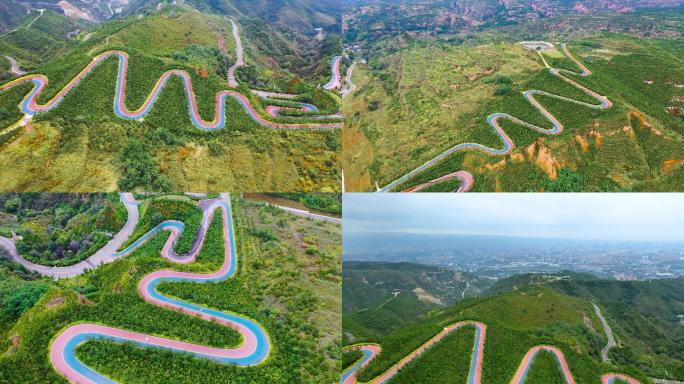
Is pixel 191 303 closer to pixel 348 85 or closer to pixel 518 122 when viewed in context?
pixel 518 122

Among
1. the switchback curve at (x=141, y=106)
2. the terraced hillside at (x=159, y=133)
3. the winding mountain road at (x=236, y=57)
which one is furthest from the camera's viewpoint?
the winding mountain road at (x=236, y=57)

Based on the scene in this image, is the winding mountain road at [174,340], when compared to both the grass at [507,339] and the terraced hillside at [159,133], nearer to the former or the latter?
the grass at [507,339]

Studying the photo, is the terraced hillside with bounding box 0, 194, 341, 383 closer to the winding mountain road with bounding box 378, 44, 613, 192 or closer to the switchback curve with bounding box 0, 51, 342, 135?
the switchback curve with bounding box 0, 51, 342, 135

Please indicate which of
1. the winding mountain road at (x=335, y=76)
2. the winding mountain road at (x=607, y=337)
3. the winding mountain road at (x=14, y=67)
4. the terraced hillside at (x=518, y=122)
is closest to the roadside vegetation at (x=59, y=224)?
the terraced hillside at (x=518, y=122)

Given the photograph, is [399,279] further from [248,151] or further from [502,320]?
[248,151]

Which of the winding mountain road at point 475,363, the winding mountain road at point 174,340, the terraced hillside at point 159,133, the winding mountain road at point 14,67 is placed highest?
the winding mountain road at point 14,67

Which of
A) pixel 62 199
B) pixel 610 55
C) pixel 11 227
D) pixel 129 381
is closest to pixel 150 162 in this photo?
pixel 62 199
